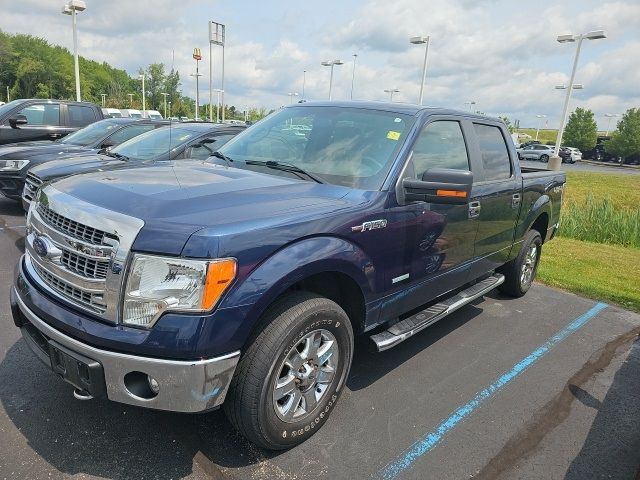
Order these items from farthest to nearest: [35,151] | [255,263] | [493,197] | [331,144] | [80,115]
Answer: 1. [80,115]
2. [35,151]
3. [493,197]
4. [331,144]
5. [255,263]

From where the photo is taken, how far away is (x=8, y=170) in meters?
7.11

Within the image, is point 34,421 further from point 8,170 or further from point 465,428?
point 8,170

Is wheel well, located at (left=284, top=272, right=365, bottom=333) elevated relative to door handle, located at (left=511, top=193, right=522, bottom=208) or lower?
lower

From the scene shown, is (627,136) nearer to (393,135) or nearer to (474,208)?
(474,208)

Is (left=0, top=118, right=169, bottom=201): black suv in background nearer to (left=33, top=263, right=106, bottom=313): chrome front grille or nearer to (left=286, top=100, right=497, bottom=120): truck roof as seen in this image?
(left=286, top=100, right=497, bottom=120): truck roof

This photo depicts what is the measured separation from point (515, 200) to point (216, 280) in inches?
141

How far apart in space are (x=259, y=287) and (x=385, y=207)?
1.12 metres

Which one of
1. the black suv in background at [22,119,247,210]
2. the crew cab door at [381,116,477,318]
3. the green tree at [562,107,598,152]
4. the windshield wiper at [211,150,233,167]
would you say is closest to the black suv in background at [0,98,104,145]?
the black suv in background at [22,119,247,210]

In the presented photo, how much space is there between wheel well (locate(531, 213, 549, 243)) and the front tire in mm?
3792

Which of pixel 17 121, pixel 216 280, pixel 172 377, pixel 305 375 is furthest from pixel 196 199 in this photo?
pixel 17 121

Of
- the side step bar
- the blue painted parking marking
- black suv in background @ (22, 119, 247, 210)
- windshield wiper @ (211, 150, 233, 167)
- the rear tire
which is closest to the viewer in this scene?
the blue painted parking marking

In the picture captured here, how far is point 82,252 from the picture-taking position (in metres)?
2.31

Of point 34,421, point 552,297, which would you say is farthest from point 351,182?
point 552,297

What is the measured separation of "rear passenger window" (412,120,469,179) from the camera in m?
3.47
